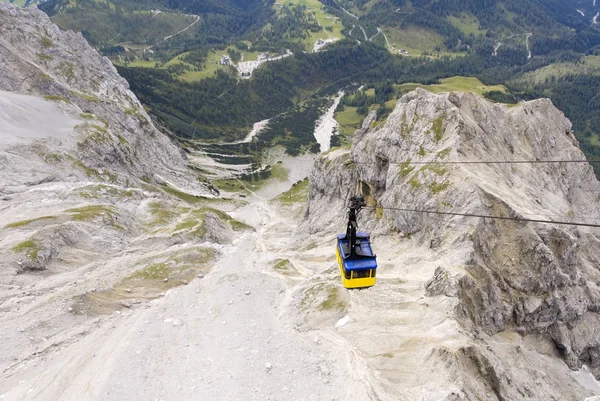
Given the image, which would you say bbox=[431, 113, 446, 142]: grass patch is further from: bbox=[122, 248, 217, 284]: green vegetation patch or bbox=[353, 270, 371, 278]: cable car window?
bbox=[122, 248, 217, 284]: green vegetation patch

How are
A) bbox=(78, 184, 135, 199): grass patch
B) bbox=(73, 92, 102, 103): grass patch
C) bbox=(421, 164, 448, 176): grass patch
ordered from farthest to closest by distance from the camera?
bbox=(73, 92, 102, 103): grass patch
bbox=(78, 184, 135, 199): grass patch
bbox=(421, 164, 448, 176): grass patch

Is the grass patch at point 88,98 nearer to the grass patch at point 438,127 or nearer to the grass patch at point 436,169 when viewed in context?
the grass patch at point 438,127

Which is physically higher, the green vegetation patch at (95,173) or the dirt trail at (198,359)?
the green vegetation patch at (95,173)

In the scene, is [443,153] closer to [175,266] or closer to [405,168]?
[405,168]

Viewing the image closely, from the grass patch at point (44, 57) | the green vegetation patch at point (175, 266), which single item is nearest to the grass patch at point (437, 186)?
the green vegetation patch at point (175, 266)

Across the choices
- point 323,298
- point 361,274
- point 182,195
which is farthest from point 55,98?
point 361,274

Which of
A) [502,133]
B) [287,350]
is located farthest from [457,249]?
[502,133]

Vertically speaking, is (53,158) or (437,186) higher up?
(53,158)

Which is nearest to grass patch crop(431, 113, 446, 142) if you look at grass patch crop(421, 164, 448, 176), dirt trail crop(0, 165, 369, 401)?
grass patch crop(421, 164, 448, 176)
